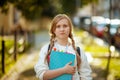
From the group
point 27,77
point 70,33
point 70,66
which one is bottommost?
point 27,77

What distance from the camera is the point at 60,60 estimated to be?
408cm

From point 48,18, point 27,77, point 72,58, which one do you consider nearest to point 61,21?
point 72,58

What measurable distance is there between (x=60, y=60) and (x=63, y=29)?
16.0 inches

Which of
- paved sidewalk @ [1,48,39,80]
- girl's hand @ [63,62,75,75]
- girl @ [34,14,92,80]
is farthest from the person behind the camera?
paved sidewalk @ [1,48,39,80]

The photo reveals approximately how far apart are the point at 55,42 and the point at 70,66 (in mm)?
413

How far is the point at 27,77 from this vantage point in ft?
40.5

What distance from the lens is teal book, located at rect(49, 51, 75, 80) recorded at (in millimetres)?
4078

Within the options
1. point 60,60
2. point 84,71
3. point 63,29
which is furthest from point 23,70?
point 60,60

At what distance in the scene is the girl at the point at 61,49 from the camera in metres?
4.18

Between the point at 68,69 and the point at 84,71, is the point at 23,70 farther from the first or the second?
the point at 68,69

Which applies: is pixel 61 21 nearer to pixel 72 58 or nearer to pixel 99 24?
pixel 72 58

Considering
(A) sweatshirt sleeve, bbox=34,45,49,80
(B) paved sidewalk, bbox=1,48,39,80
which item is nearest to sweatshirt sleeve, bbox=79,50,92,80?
(A) sweatshirt sleeve, bbox=34,45,49,80

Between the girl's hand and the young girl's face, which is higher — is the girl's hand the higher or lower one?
the lower one

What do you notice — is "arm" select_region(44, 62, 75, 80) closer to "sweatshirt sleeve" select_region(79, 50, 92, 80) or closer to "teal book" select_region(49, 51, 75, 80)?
"teal book" select_region(49, 51, 75, 80)
